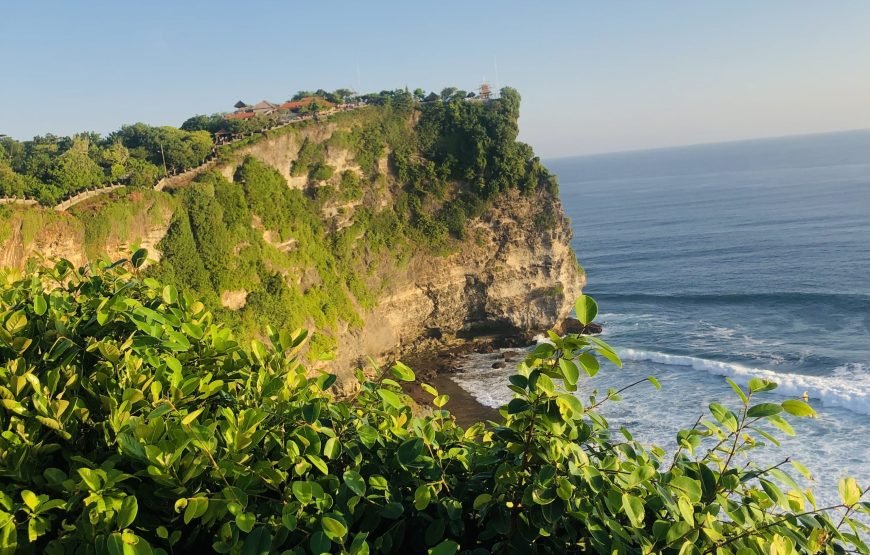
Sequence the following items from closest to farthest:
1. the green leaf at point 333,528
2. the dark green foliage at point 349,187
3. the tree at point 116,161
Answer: the green leaf at point 333,528 < the tree at point 116,161 < the dark green foliage at point 349,187

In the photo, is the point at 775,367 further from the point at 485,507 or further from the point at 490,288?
the point at 485,507

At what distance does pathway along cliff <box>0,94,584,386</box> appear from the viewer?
31.6 meters

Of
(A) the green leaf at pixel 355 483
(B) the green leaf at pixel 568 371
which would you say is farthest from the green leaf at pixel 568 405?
(A) the green leaf at pixel 355 483

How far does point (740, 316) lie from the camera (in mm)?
40656

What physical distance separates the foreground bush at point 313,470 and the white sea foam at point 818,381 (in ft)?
83.3

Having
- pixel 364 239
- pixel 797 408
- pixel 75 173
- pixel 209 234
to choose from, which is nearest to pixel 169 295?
pixel 797 408

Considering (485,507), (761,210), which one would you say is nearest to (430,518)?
(485,507)

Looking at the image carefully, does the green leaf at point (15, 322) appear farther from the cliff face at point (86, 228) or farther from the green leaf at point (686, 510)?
the cliff face at point (86, 228)

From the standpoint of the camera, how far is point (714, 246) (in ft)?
196

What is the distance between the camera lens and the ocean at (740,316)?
26.5 meters

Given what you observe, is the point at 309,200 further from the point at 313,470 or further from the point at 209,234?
the point at 313,470

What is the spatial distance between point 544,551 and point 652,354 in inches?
1420

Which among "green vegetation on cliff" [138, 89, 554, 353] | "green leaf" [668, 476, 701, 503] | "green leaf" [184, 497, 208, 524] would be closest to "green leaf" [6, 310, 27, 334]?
"green leaf" [184, 497, 208, 524]

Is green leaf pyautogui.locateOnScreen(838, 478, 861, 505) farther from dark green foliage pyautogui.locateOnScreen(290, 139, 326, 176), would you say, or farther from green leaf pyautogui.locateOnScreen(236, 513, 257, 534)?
dark green foliage pyautogui.locateOnScreen(290, 139, 326, 176)
